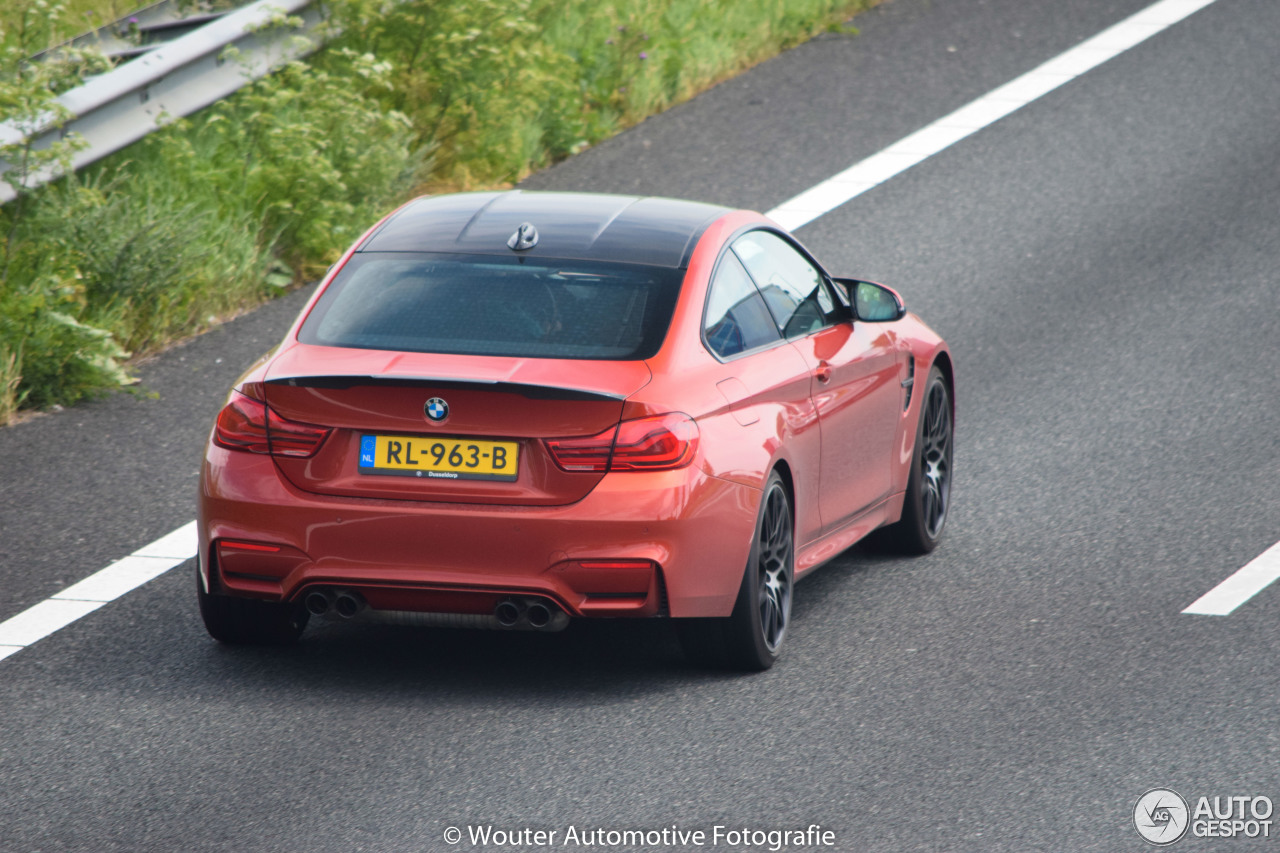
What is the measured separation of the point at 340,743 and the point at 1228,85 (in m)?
12.0

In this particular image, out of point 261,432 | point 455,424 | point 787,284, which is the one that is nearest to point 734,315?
point 787,284

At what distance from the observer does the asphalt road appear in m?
5.49

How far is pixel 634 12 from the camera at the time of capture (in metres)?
15.7

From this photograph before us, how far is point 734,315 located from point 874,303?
1056 mm

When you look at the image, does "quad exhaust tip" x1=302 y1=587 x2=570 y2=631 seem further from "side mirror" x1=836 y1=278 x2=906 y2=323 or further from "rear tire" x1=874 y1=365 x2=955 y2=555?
"rear tire" x1=874 y1=365 x2=955 y2=555

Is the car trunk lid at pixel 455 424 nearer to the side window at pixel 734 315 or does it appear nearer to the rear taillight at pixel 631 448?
the rear taillight at pixel 631 448

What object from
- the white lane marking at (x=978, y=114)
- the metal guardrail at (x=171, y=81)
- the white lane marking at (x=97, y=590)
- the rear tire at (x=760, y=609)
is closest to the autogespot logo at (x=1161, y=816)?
the rear tire at (x=760, y=609)

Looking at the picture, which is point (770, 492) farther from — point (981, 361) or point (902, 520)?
point (981, 361)

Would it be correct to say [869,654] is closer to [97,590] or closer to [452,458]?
[452,458]

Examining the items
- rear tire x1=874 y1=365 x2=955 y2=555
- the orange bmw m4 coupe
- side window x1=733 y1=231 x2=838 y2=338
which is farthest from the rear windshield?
rear tire x1=874 y1=365 x2=955 y2=555

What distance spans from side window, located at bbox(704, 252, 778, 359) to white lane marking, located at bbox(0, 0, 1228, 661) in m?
2.54

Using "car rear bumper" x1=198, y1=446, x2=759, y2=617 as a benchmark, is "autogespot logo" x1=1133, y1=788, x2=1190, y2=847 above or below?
below

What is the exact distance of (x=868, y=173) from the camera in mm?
14164

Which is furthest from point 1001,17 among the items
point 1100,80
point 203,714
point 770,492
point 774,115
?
point 203,714
